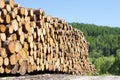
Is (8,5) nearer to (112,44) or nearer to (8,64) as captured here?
(8,64)

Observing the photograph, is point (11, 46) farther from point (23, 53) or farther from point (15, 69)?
point (23, 53)

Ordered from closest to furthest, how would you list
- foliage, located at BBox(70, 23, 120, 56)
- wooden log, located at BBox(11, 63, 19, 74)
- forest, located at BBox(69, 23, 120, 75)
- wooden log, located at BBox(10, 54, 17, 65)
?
wooden log, located at BBox(10, 54, 17, 65) < wooden log, located at BBox(11, 63, 19, 74) < forest, located at BBox(69, 23, 120, 75) < foliage, located at BBox(70, 23, 120, 56)

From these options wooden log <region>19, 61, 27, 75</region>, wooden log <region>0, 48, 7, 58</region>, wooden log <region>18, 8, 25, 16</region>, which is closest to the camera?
wooden log <region>0, 48, 7, 58</region>

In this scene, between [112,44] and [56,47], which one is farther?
[112,44]

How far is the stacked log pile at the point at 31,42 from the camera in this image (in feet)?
35.0

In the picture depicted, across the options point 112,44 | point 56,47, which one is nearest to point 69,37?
point 56,47

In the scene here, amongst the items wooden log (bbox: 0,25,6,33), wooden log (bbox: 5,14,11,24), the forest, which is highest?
the forest

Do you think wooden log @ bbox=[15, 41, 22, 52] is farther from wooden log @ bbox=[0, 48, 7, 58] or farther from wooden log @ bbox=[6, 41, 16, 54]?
wooden log @ bbox=[0, 48, 7, 58]

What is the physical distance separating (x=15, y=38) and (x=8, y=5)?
81 cm

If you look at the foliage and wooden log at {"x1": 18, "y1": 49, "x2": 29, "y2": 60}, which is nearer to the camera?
wooden log at {"x1": 18, "y1": 49, "x2": 29, "y2": 60}

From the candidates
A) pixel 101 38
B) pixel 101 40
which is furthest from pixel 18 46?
pixel 101 38

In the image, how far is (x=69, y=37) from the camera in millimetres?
17578

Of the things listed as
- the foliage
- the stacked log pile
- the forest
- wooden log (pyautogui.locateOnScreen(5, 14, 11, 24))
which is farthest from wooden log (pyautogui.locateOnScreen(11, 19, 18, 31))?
the foliage

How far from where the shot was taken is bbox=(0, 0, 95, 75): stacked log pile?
10.7 m
